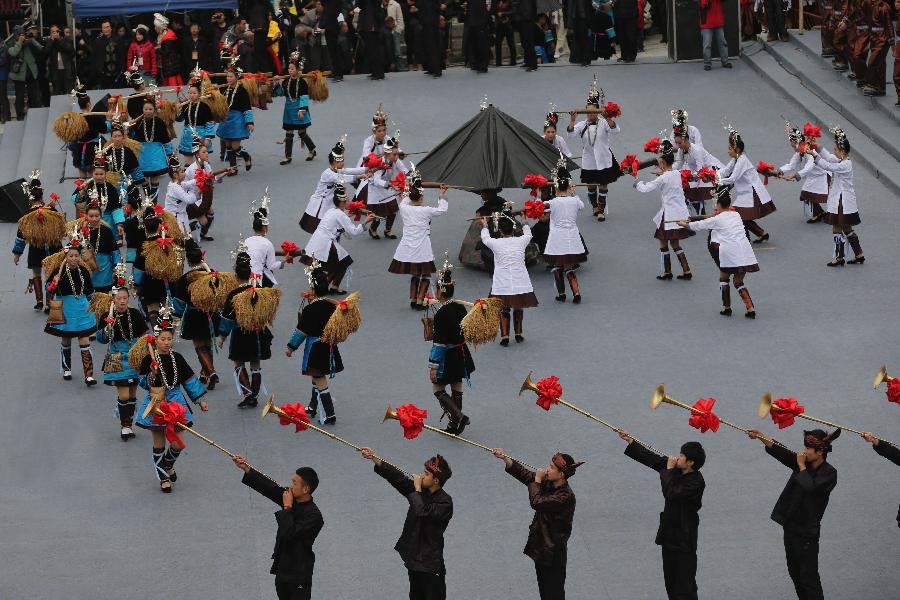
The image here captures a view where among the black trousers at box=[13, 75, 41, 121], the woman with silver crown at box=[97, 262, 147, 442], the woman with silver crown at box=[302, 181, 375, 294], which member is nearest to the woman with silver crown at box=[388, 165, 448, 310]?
the woman with silver crown at box=[302, 181, 375, 294]

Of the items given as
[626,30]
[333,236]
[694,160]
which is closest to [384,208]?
[333,236]

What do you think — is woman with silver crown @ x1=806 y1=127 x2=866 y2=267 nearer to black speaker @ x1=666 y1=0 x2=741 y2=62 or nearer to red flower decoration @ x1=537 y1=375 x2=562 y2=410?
red flower decoration @ x1=537 y1=375 x2=562 y2=410

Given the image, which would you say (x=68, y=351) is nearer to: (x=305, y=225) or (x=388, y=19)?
(x=305, y=225)

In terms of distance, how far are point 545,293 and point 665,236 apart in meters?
1.51

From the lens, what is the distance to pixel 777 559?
12.1 m

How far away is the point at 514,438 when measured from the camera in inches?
565

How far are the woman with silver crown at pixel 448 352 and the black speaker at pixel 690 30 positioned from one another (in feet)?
→ 43.5

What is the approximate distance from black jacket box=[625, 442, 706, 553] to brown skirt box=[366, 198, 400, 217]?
8728mm

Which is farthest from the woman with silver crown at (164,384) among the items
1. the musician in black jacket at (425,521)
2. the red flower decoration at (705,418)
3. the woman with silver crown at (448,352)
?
the red flower decoration at (705,418)

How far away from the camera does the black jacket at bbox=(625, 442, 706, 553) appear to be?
1103 centimetres

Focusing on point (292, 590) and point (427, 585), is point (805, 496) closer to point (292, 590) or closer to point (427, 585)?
point (427, 585)

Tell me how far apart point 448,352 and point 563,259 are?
141 inches

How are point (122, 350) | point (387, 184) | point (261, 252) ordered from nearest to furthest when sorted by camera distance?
point (122, 350)
point (261, 252)
point (387, 184)

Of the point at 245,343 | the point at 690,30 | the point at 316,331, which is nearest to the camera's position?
the point at 316,331
